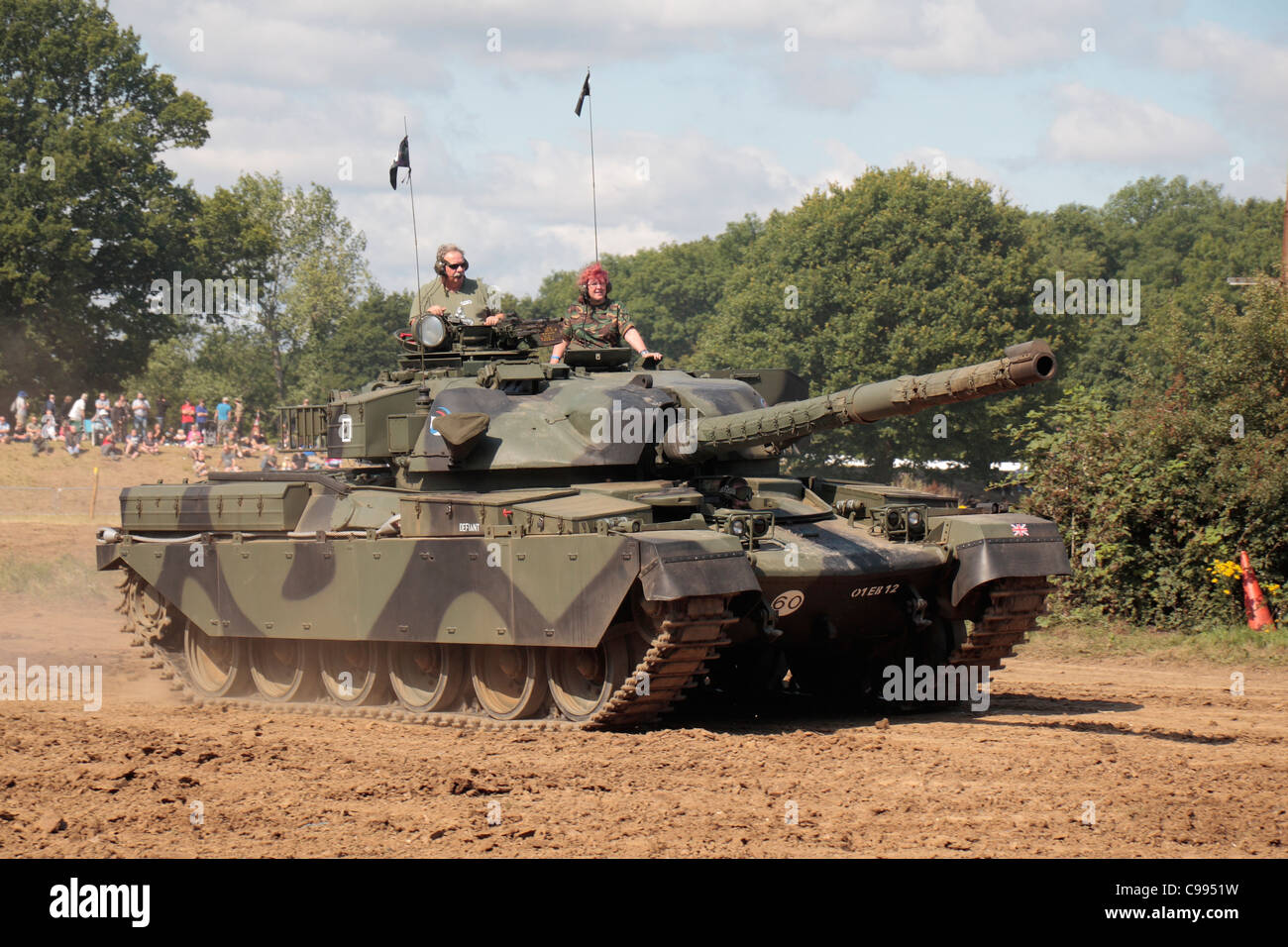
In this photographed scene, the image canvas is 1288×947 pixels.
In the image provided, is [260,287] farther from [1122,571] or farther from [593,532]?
[593,532]

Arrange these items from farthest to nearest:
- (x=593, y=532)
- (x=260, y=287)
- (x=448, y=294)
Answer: (x=260, y=287) < (x=448, y=294) < (x=593, y=532)

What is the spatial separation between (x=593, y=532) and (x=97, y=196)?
39.3 m

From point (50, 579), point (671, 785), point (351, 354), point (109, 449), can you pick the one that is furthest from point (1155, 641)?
point (351, 354)

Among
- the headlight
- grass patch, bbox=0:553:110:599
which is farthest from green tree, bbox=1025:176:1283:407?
the headlight

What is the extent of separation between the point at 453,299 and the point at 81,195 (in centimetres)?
3455

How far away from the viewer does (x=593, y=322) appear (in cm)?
1605

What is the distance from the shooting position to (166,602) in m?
17.3

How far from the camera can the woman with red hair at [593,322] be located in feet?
52.4

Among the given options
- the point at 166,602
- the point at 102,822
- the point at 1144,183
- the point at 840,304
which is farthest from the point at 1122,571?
the point at 1144,183

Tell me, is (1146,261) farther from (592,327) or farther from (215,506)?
(215,506)

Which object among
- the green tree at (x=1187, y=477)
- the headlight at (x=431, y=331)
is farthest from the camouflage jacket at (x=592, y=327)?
the green tree at (x=1187, y=477)

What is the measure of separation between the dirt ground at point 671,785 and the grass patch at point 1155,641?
3.25m

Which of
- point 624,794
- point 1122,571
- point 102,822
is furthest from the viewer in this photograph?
point 1122,571

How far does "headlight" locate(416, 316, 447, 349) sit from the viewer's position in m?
15.4
